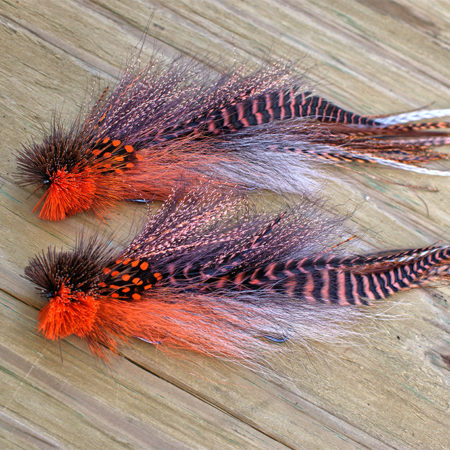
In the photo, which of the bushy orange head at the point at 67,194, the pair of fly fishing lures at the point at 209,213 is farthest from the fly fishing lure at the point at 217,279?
the bushy orange head at the point at 67,194

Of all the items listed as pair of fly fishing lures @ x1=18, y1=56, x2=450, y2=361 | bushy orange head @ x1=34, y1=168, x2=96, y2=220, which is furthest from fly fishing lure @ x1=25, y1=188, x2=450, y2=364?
bushy orange head @ x1=34, y1=168, x2=96, y2=220

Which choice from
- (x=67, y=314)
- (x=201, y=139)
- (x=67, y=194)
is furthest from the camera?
(x=201, y=139)

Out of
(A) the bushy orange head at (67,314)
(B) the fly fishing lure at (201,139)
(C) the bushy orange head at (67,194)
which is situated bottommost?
(A) the bushy orange head at (67,314)

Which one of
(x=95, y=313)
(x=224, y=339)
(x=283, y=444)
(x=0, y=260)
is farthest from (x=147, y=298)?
(x=283, y=444)

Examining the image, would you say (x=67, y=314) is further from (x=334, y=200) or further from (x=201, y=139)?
(x=334, y=200)

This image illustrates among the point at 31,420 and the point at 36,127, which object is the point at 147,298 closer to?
the point at 31,420

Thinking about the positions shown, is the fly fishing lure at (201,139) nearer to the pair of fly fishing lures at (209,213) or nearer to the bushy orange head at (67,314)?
the pair of fly fishing lures at (209,213)

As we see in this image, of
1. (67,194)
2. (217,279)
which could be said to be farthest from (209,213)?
(67,194)
